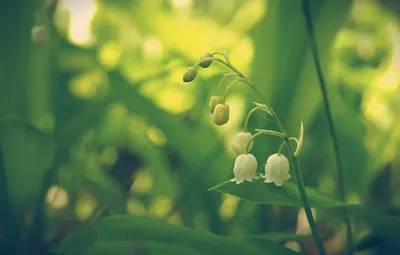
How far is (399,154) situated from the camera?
1254mm

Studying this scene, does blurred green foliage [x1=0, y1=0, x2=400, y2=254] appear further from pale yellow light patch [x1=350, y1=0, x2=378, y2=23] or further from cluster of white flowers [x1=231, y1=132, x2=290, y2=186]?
pale yellow light patch [x1=350, y1=0, x2=378, y2=23]

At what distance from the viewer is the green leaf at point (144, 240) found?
0.61 metres

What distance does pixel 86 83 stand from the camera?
5.17ft

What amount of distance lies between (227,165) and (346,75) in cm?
69

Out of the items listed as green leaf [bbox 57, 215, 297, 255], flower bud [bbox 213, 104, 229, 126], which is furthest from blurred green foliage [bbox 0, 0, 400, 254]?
flower bud [bbox 213, 104, 229, 126]

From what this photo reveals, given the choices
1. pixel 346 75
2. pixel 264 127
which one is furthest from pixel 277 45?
pixel 346 75

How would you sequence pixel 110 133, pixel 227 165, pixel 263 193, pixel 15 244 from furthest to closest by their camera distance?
pixel 110 133 < pixel 227 165 < pixel 15 244 < pixel 263 193

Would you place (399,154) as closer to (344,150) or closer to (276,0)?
(344,150)

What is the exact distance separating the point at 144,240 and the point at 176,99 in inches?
34.8

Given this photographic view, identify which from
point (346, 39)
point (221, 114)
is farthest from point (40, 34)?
point (346, 39)

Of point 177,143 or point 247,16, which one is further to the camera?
point 247,16

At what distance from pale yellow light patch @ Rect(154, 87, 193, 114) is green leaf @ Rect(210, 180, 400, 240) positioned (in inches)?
30.4

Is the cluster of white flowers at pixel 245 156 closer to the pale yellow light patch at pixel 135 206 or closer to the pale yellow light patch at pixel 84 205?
the pale yellow light patch at pixel 135 206

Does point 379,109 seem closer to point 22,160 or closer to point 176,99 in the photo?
point 176,99
